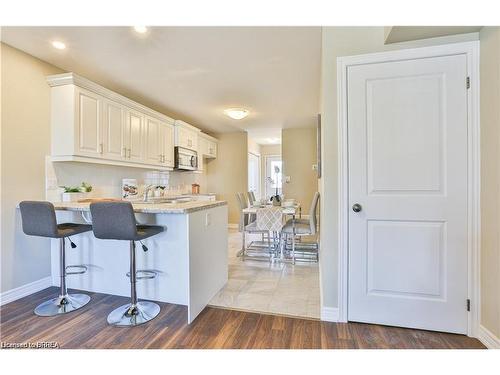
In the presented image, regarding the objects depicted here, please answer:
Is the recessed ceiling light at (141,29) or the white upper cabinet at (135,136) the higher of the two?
the recessed ceiling light at (141,29)

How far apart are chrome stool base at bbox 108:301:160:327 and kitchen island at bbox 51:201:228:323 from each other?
18cm

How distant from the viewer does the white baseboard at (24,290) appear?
229 cm

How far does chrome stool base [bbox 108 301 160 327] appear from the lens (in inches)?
77.0

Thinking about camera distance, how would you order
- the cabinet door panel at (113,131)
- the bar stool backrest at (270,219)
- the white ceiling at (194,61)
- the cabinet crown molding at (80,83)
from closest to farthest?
the white ceiling at (194,61), the cabinet crown molding at (80,83), the cabinet door panel at (113,131), the bar stool backrest at (270,219)

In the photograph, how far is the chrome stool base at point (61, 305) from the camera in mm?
2125

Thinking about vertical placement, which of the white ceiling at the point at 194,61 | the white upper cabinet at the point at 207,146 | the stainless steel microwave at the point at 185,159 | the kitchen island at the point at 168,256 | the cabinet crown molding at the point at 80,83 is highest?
the white ceiling at the point at 194,61

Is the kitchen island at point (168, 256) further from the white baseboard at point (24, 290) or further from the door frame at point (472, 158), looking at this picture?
the door frame at point (472, 158)

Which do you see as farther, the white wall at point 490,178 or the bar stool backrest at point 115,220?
the bar stool backrest at point 115,220

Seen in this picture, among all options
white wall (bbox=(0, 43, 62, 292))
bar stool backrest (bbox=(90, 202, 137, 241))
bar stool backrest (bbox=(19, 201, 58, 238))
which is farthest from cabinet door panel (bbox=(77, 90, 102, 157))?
bar stool backrest (bbox=(90, 202, 137, 241))

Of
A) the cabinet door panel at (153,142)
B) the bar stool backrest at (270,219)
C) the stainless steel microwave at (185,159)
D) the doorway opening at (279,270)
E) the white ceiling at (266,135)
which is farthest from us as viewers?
the white ceiling at (266,135)

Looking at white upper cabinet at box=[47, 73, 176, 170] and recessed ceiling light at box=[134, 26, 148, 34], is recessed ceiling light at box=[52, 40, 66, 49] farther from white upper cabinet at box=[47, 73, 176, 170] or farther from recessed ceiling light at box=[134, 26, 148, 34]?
recessed ceiling light at box=[134, 26, 148, 34]

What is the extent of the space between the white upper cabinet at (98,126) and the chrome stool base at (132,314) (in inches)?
65.4

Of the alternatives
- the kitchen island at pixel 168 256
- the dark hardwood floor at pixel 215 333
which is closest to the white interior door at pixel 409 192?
the dark hardwood floor at pixel 215 333
